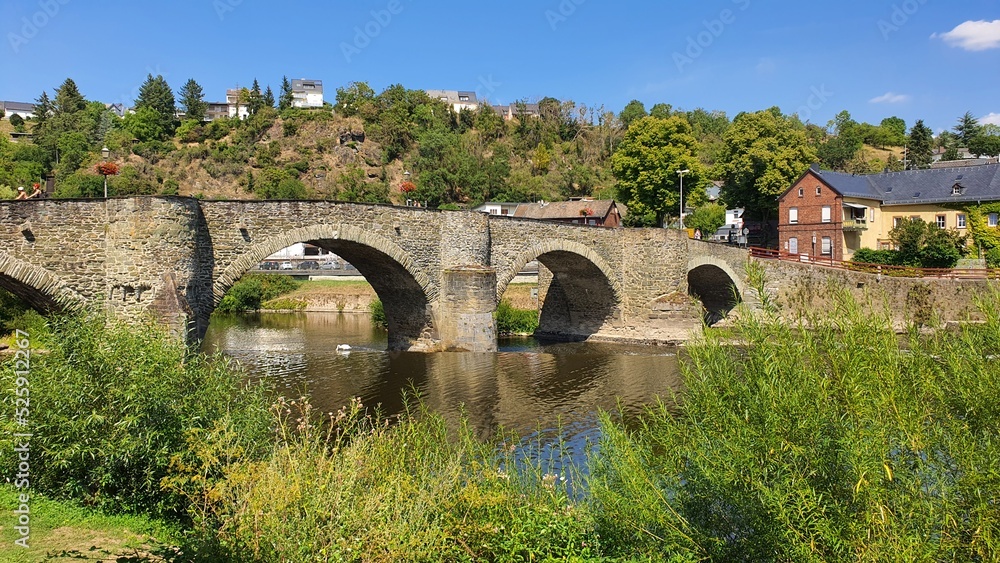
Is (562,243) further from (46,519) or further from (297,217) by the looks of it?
(46,519)

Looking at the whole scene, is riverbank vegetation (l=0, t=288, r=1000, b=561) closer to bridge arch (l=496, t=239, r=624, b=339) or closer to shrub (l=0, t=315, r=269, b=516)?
shrub (l=0, t=315, r=269, b=516)

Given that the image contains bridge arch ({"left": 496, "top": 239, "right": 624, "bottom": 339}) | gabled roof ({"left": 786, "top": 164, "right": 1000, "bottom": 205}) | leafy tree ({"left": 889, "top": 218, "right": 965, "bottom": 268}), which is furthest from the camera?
gabled roof ({"left": 786, "top": 164, "right": 1000, "bottom": 205})

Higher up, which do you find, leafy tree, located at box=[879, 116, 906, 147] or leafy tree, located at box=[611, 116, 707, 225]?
leafy tree, located at box=[879, 116, 906, 147]

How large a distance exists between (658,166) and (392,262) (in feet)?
101

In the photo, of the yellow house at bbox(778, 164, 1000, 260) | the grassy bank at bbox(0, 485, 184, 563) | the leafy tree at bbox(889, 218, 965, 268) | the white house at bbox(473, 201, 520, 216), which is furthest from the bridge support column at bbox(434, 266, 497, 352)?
the white house at bbox(473, 201, 520, 216)

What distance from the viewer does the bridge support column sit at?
77.5 ft

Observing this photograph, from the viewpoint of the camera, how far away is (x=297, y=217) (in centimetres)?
1933

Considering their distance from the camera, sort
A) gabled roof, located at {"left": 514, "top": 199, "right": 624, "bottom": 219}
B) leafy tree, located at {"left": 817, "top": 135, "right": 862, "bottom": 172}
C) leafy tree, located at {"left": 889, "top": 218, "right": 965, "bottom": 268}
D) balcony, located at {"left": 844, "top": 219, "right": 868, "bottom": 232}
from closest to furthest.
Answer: leafy tree, located at {"left": 889, "top": 218, "right": 965, "bottom": 268}
balcony, located at {"left": 844, "top": 219, "right": 868, "bottom": 232}
gabled roof, located at {"left": 514, "top": 199, "right": 624, "bottom": 219}
leafy tree, located at {"left": 817, "top": 135, "right": 862, "bottom": 172}

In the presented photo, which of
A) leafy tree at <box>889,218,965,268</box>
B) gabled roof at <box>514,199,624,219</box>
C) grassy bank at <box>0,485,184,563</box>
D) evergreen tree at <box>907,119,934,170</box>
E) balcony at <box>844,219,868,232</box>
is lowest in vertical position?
grassy bank at <box>0,485,184,563</box>

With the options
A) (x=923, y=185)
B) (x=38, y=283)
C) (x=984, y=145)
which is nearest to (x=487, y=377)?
(x=38, y=283)

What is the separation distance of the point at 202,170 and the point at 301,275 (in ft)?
110

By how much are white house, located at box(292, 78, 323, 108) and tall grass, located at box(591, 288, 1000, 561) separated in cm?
12541

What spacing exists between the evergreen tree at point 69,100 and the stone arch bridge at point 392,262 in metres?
89.8

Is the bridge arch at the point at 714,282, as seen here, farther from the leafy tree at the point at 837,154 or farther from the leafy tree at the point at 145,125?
the leafy tree at the point at 145,125
